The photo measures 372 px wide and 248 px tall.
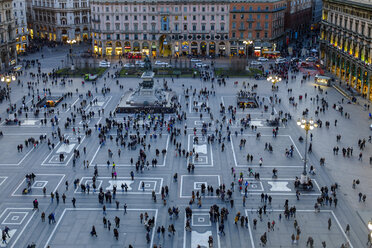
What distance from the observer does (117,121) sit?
6850 cm

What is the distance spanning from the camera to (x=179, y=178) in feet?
164

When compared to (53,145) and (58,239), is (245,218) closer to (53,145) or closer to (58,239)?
(58,239)

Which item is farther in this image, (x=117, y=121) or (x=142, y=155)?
(x=117, y=121)

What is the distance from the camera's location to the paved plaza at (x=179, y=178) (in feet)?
130

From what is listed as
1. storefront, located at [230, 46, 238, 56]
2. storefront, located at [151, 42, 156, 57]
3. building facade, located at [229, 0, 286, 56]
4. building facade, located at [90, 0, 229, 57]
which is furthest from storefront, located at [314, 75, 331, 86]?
storefront, located at [151, 42, 156, 57]

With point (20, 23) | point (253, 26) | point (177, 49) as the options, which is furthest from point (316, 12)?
point (20, 23)

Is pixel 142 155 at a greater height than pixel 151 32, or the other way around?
pixel 151 32

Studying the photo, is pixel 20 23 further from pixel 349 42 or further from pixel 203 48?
pixel 349 42

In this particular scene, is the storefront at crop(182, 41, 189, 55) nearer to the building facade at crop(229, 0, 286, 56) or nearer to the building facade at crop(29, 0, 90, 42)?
the building facade at crop(229, 0, 286, 56)

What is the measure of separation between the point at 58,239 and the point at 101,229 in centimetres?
349

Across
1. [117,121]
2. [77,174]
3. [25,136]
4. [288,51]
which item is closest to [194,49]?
[288,51]

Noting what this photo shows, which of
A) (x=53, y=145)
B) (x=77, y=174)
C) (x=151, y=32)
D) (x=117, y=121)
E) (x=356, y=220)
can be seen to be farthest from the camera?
(x=151, y=32)

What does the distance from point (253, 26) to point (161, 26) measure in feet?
71.3

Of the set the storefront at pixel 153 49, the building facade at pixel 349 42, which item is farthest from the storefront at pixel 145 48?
the building facade at pixel 349 42
